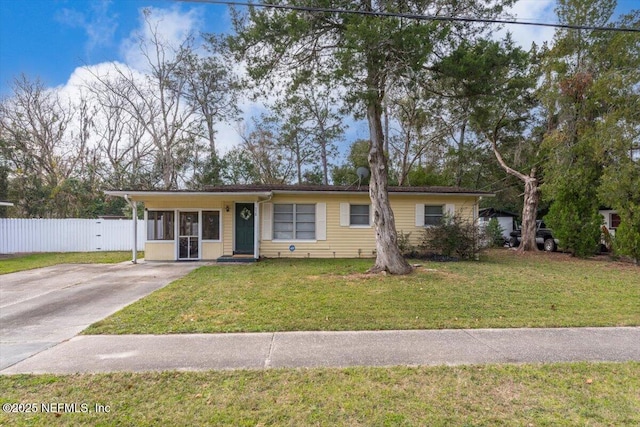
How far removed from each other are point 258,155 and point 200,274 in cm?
1796

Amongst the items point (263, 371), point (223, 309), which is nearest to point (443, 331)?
point (263, 371)

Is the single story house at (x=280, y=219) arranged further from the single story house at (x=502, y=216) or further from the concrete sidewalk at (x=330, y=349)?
the single story house at (x=502, y=216)

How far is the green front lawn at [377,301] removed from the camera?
5012 mm

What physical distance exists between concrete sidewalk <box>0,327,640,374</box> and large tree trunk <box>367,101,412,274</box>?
4.86 m

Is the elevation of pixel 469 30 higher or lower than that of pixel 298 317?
higher

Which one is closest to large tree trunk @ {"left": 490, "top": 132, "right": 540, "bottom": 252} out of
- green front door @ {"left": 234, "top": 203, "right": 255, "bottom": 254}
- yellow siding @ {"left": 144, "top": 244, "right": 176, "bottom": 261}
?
green front door @ {"left": 234, "top": 203, "right": 255, "bottom": 254}

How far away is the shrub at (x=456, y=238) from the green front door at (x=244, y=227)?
22.9 ft

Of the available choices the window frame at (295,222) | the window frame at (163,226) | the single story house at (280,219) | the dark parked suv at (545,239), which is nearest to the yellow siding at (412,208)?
the single story house at (280,219)

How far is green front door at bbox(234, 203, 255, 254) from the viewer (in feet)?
43.6

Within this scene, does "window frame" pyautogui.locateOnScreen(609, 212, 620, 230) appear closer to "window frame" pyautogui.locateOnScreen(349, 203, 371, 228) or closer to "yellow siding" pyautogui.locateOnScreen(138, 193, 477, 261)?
"yellow siding" pyautogui.locateOnScreen(138, 193, 477, 261)

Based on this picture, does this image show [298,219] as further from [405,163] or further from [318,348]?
[405,163]

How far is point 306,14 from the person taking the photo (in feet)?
27.8

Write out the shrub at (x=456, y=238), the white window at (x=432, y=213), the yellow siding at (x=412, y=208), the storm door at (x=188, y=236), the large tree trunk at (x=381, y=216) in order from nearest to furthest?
the large tree trunk at (x=381, y=216) < the shrub at (x=456, y=238) < the storm door at (x=188, y=236) < the yellow siding at (x=412, y=208) < the white window at (x=432, y=213)

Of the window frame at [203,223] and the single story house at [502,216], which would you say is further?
the single story house at [502,216]
